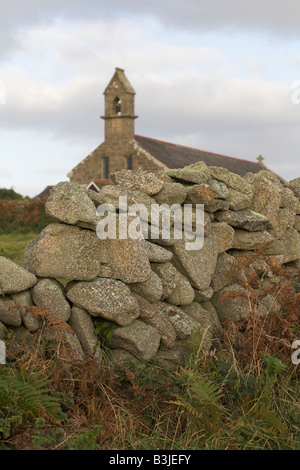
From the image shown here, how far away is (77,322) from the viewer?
14.9 feet

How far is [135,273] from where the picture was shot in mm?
4848

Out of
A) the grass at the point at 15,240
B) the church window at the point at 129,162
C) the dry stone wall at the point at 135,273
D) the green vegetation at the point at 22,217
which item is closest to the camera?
the dry stone wall at the point at 135,273

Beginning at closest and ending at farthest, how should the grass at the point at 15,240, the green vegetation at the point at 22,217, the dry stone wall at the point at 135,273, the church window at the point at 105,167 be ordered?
the dry stone wall at the point at 135,273 → the grass at the point at 15,240 → the green vegetation at the point at 22,217 → the church window at the point at 105,167

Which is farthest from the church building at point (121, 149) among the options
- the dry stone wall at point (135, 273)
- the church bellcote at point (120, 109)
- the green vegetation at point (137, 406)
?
the green vegetation at point (137, 406)

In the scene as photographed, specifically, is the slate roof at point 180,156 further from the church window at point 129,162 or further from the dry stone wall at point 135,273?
the dry stone wall at point 135,273

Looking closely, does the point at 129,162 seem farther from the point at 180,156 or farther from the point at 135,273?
the point at 135,273

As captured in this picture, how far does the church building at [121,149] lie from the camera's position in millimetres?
27344

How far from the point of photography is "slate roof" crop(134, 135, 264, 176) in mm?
27344

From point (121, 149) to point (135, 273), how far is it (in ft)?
78.9

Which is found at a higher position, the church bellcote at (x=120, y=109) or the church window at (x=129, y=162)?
the church bellcote at (x=120, y=109)

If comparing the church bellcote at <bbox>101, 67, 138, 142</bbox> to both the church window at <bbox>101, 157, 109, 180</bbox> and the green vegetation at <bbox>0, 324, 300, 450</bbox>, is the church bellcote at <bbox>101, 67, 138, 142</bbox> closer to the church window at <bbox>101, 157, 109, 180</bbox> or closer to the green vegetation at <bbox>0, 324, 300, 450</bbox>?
the church window at <bbox>101, 157, 109, 180</bbox>

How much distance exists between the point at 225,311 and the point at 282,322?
40.6 inches
